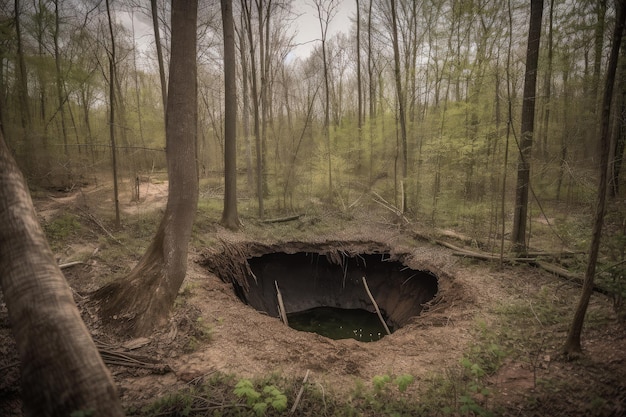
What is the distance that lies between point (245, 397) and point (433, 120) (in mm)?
14963

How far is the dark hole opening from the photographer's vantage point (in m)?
9.76

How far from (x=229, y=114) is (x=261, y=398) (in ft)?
31.0

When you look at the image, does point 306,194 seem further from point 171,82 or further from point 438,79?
point 171,82

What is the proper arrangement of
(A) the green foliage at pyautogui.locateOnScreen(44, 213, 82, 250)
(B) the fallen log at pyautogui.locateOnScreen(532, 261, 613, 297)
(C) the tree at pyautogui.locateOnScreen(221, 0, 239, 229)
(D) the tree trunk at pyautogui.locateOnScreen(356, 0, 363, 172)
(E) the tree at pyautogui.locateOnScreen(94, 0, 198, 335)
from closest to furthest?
(E) the tree at pyautogui.locateOnScreen(94, 0, 198, 335)
(B) the fallen log at pyautogui.locateOnScreen(532, 261, 613, 297)
(A) the green foliage at pyautogui.locateOnScreen(44, 213, 82, 250)
(C) the tree at pyautogui.locateOnScreen(221, 0, 239, 229)
(D) the tree trunk at pyautogui.locateOnScreen(356, 0, 363, 172)

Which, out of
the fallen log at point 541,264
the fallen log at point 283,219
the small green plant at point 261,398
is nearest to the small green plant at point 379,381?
the small green plant at point 261,398

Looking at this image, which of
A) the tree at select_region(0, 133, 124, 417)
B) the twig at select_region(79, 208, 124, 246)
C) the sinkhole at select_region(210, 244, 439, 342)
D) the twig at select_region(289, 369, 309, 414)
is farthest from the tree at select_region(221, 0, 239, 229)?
the tree at select_region(0, 133, 124, 417)

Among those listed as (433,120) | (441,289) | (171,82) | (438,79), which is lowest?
(441,289)

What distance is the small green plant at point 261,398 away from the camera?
9.74ft

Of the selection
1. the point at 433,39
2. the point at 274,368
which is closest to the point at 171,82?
the point at 274,368

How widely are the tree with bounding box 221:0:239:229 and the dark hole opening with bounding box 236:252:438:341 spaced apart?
2.16m

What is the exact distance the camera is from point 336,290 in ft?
38.9

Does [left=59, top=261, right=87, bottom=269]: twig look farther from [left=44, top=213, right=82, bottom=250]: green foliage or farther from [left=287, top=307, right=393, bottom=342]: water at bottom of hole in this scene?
[left=287, top=307, right=393, bottom=342]: water at bottom of hole

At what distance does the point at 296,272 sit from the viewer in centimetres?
1167

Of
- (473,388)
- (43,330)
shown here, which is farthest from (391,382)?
(43,330)
